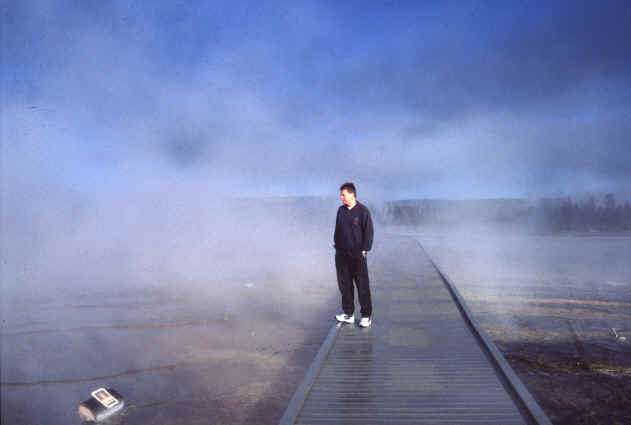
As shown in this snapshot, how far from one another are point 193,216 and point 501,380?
25.1 m

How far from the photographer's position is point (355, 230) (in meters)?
4.67

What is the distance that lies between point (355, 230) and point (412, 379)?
1.64m

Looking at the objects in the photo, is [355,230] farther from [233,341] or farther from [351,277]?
[233,341]

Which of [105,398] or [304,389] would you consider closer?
[304,389]

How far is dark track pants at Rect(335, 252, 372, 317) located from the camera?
189 inches

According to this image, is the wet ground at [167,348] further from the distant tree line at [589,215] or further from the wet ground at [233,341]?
the distant tree line at [589,215]

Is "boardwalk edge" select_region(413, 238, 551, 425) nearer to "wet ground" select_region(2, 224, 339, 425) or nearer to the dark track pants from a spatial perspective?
the dark track pants

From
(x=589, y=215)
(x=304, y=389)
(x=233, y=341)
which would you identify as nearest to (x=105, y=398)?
(x=304, y=389)

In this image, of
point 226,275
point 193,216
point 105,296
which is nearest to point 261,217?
point 193,216

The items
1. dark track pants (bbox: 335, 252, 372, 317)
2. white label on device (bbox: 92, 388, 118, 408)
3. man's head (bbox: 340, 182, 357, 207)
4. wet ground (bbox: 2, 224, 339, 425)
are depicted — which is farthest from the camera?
wet ground (bbox: 2, 224, 339, 425)

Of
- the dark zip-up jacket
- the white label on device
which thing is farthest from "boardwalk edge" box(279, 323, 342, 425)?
the white label on device

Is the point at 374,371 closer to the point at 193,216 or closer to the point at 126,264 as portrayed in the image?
the point at 126,264

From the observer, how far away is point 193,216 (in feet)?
88.2

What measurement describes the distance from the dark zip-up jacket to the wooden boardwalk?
3.43 ft
